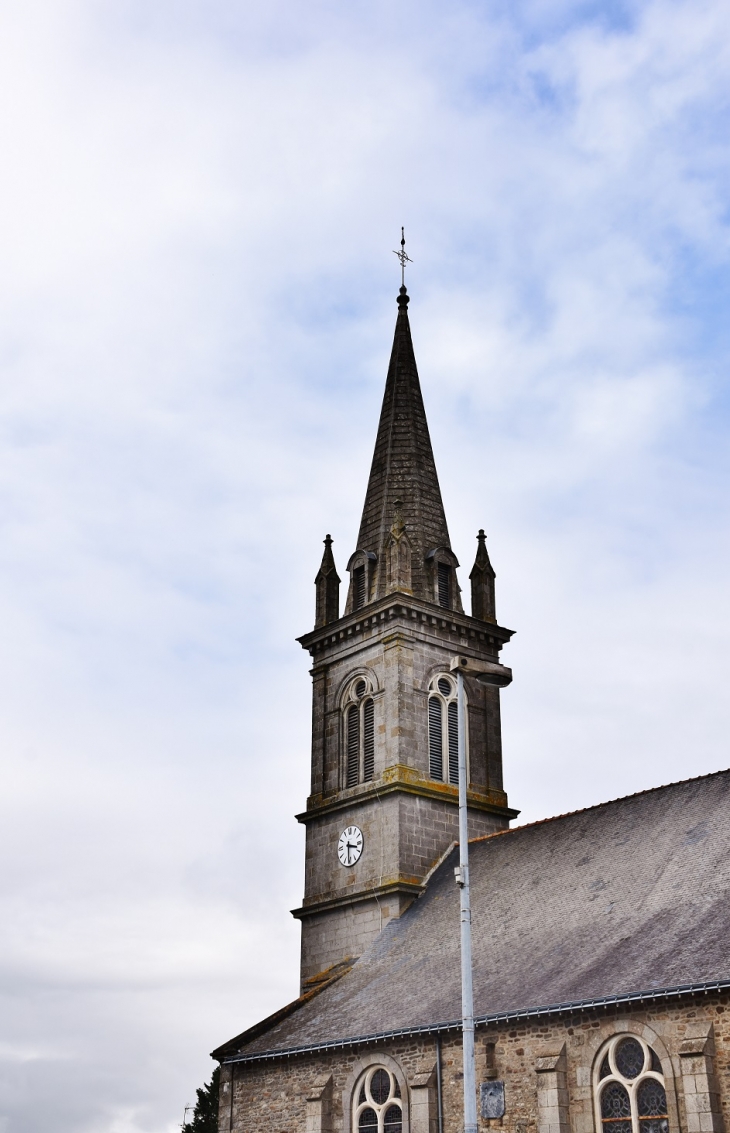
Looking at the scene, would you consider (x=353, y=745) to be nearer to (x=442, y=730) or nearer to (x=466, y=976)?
(x=442, y=730)

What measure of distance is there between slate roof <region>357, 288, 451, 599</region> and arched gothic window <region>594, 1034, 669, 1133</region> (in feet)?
64.7

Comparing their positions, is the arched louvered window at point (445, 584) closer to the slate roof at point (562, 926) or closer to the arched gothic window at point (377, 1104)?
the slate roof at point (562, 926)

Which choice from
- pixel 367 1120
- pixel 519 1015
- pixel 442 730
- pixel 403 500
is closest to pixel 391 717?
pixel 442 730

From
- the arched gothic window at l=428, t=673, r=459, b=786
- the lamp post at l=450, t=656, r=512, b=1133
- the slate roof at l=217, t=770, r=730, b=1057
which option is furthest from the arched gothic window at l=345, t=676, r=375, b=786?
the lamp post at l=450, t=656, r=512, b=1133

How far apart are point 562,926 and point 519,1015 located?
3.57m

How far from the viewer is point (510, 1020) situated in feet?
82.5

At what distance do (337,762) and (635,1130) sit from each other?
18530 millimetres

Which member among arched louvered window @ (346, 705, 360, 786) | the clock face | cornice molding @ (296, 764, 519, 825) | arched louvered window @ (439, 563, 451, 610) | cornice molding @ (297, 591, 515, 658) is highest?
arched louvered window @ (439, 563, 451, 610)

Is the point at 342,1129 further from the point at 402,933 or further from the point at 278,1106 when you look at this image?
the point at 402,933

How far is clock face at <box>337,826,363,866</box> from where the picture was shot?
37.6 m

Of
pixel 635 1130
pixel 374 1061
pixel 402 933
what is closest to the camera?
pixel 635 1130

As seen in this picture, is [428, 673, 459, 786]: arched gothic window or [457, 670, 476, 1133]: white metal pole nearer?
[457, 670, 476, 1133]: white metal pole

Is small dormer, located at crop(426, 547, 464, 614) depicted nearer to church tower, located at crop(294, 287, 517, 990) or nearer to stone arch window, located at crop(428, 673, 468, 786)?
church tower, located at crop(294, 287, 517, 990)

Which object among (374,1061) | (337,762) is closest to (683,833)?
(374,1061)
